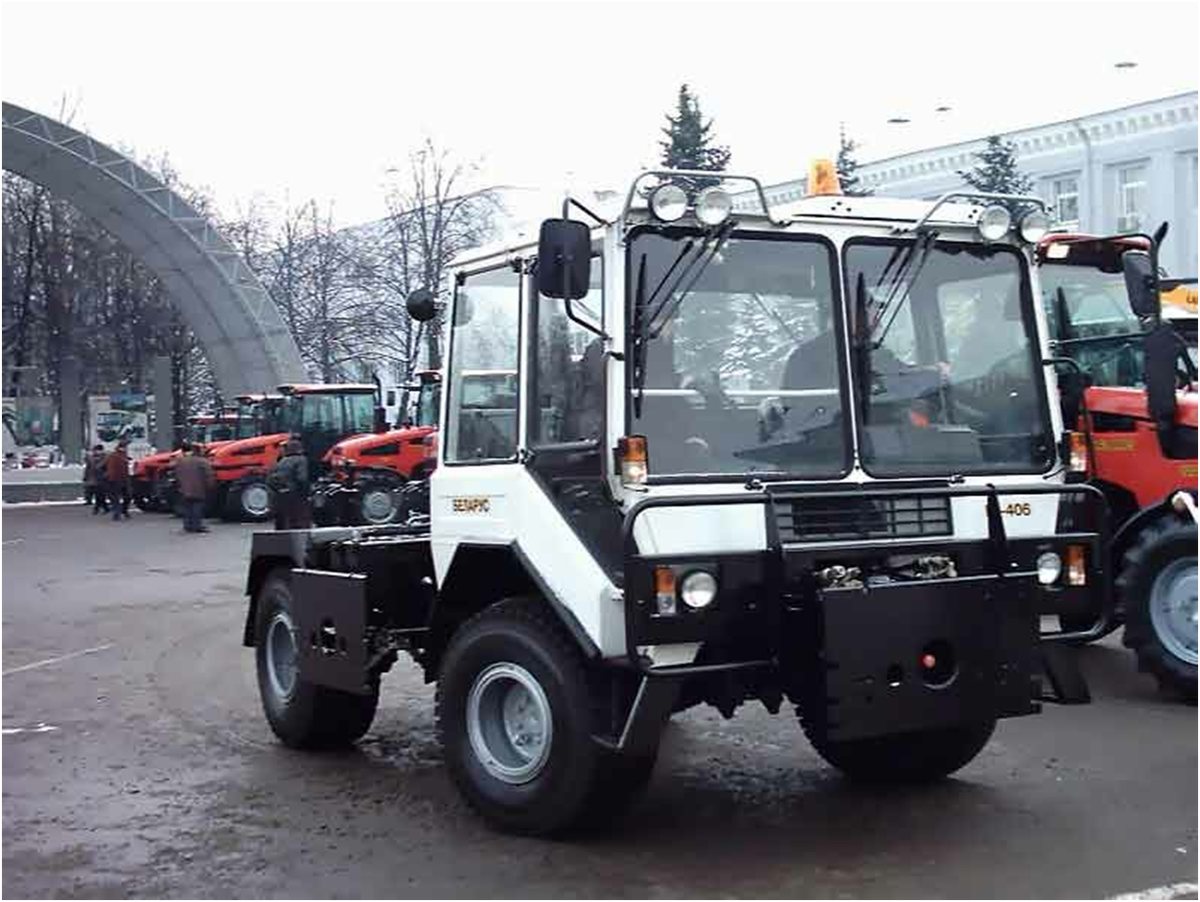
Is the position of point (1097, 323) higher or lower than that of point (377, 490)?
higher

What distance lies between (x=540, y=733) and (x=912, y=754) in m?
2.08

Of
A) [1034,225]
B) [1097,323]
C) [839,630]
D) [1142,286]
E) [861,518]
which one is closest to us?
[839,630]

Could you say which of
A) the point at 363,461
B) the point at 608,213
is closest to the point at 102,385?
the point at 363,461

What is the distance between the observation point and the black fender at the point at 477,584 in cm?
674

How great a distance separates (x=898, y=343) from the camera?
677 cm

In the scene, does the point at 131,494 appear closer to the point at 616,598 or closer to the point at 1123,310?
the point at 1123,310

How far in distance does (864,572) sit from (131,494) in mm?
30910

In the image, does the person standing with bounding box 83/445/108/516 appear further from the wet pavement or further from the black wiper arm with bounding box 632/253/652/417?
the black wiper arm with bounding box 632/253/652/417

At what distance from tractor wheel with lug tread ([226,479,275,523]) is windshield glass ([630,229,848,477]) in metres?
24.5

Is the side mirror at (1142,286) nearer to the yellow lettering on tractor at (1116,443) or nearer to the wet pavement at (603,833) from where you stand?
the wet pavement at (603,833)

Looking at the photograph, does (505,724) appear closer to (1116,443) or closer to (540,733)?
(540,733)

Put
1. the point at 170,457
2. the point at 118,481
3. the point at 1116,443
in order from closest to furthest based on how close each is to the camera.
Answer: the point at 1116,443, the point at 118,481, the point at 170,457

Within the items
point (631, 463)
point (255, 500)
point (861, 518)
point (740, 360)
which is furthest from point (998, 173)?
point (631, 463)

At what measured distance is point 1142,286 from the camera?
8.15m
